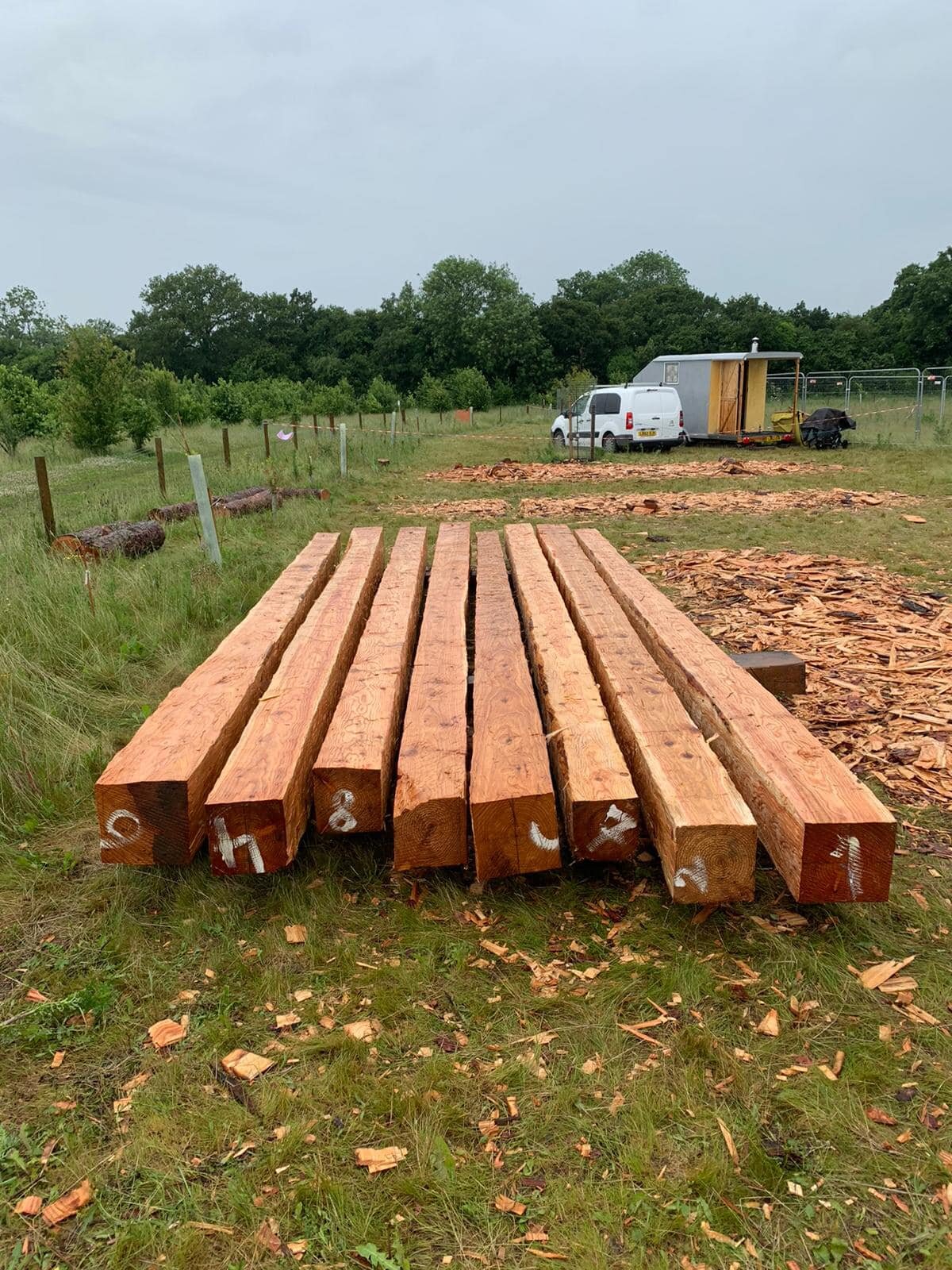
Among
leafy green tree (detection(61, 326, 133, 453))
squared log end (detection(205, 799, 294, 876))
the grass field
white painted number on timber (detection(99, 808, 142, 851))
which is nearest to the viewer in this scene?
the grass field

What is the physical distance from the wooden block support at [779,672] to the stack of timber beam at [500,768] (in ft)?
1.54

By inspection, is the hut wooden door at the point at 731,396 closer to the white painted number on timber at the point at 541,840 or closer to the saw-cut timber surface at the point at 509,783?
the saw-cut timber surface at the point at 509,783

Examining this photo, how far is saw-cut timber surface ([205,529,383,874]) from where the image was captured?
106 inches

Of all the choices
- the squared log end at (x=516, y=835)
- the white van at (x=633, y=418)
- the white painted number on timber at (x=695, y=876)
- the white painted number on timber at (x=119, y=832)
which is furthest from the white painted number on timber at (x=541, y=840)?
the white van at (x=633, y=418)

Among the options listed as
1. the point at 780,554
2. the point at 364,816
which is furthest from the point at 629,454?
the point at 364,816

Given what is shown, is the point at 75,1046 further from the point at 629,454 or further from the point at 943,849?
the point at 629,454

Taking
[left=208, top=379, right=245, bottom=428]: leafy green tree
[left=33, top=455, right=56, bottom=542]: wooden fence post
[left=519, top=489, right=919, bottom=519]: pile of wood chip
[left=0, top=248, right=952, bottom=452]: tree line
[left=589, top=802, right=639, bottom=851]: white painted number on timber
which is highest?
[left=0, top=248, right=952, bottom=452]: tree line

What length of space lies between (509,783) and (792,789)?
0.84 m

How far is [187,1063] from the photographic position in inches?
90.1

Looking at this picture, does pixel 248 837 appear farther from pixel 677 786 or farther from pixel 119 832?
pixel 677 786

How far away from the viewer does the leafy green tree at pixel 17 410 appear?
80.8 feet

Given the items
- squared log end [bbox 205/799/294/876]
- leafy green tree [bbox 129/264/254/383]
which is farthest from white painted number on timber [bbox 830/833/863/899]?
leafy green tree [bbox 129/264/254/383]

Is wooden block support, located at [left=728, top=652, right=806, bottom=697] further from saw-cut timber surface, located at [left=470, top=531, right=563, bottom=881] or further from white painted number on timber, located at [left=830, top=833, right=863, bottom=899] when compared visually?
white painted number on timber, located at [left=830, top=833, right=863, bottom=899]

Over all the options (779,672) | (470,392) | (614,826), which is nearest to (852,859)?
(614,826)
